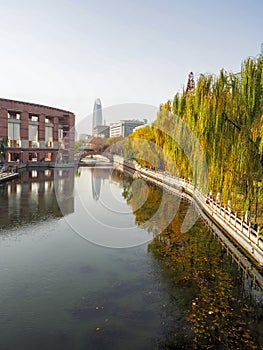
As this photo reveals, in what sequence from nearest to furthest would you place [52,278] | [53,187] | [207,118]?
[52,278] < [207,118] < [53,187]

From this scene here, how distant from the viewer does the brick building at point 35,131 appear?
156 ft

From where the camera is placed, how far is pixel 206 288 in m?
8.68

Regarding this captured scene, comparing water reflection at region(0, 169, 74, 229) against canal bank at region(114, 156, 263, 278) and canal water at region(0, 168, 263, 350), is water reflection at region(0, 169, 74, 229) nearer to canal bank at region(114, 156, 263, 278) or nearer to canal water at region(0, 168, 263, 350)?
canal water at region(0, 168, 263, 350)

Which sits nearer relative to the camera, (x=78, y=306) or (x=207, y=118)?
(x=78, y=306)

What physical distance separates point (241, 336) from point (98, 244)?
7310 millimetres

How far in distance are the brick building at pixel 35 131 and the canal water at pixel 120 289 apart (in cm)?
3487

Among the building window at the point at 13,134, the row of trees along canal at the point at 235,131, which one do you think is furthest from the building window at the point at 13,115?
the row of trees along canal at the point at 235,131

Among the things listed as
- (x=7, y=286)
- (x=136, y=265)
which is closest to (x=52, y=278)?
Result: (x=7, y=286)

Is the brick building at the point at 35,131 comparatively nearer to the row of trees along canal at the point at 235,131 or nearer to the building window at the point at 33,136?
the building window at the point at 33,136

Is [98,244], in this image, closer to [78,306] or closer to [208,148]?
[78,306]

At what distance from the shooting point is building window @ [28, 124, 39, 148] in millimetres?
51213

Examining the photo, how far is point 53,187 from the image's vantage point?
2944cm

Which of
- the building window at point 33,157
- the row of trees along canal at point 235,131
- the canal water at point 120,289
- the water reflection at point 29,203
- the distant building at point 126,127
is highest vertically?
the distant building at point 126,127

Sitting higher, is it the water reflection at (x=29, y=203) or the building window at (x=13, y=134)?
the building window at (x=13, y=134)
